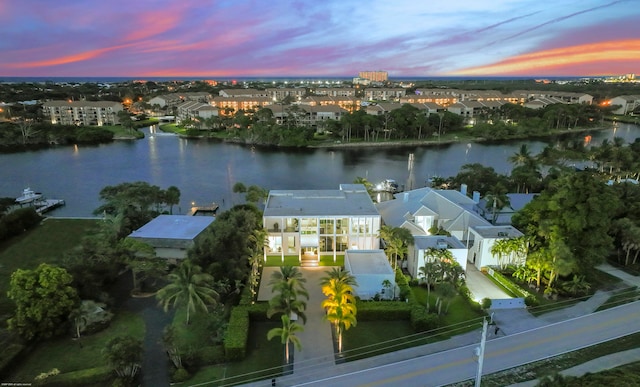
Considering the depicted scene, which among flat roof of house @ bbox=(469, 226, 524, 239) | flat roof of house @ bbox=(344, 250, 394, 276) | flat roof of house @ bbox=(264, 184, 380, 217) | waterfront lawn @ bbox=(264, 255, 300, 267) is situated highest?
flat roof of house @ bbox=(264, 184, 380, 217)

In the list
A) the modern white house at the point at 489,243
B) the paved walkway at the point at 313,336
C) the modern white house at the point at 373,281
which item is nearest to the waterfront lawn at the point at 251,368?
the paved walkway at the point at 313,336

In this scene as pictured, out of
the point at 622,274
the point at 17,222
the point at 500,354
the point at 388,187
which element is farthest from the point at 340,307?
the point at 388,187

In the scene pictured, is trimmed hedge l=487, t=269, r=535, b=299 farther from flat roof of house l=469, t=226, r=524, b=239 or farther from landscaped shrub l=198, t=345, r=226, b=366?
landscaped shrub l=198, t=345, r=226, b=366

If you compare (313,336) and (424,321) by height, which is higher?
(424,321)

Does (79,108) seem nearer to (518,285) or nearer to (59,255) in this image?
(59,255)

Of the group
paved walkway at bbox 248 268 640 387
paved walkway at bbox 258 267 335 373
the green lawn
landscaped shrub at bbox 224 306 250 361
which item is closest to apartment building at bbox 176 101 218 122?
paved walkway at bbox 258 267 335 373

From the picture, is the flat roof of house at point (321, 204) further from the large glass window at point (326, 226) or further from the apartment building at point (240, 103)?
the apartment building at point (240, 103)

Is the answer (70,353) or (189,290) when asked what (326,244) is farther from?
(70,353)
